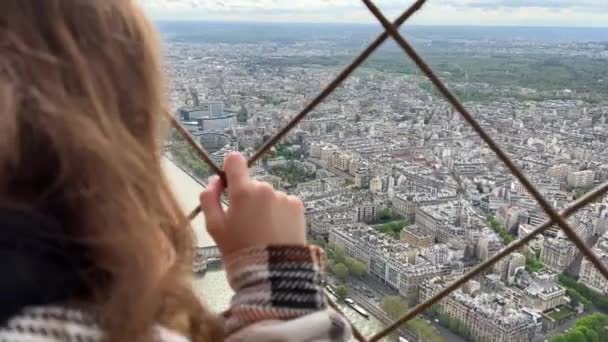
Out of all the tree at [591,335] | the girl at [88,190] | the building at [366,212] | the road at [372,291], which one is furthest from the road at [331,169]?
the girl at [88,190]

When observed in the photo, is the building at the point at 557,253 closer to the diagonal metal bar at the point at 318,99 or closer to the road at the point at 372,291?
the road at the point at 372,291

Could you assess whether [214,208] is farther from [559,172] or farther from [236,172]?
[559,172]

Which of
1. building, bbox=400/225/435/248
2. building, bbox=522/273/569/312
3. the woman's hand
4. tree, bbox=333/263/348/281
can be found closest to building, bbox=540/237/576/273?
building, bbox=522/273/569/312

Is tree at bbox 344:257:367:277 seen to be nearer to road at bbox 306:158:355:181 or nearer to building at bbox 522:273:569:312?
road at bbox 306:158:355:181

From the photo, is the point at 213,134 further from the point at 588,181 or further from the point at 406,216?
the point at 588,181

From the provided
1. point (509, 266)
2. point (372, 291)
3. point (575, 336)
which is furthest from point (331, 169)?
point (575, 336)

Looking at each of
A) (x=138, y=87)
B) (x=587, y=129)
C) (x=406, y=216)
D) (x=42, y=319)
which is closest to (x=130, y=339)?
(x=42, y=319)
